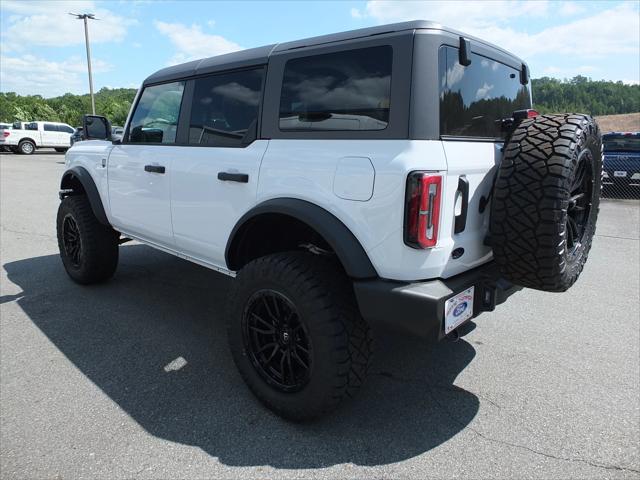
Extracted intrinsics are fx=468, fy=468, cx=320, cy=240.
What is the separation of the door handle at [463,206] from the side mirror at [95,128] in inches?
130

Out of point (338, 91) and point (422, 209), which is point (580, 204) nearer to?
point (422, 209)

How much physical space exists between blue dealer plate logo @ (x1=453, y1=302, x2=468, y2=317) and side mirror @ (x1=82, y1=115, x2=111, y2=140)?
3.44m

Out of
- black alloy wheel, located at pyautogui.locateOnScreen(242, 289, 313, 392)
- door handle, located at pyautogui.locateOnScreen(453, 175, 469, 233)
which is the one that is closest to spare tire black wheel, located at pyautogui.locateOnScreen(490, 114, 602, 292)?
door handle, located at pyautogui.locateOnScreen(453, 175, 469, 233)

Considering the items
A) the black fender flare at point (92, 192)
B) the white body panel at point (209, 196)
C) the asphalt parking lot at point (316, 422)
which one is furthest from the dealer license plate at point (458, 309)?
the black fender flare at point (92, 192)

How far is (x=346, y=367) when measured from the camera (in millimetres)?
2270

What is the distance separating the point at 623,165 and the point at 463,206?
11.2 meters

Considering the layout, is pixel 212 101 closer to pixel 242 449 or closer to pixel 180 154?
pixel 180 154

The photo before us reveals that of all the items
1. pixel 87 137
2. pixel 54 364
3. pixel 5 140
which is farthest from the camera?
pixel 5 140

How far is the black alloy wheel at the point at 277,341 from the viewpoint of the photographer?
7.98ft

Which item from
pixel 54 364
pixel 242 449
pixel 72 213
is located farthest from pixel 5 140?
pixel 242 449

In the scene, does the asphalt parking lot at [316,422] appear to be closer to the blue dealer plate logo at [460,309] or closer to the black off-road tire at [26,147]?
the blue dealer plate logo at [460,309]

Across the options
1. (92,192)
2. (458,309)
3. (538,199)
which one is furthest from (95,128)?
(538,199)

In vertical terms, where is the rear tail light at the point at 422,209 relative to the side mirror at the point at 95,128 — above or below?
below

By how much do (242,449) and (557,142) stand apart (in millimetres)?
2097
